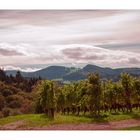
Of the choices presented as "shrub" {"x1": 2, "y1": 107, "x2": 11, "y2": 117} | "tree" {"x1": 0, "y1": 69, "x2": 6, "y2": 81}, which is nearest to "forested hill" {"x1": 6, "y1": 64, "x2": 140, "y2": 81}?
"tree" {"x1": 0, "y1": 69, "x2": 6, "y2": 81}

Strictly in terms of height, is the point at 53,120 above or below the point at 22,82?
below

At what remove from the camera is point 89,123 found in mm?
51500

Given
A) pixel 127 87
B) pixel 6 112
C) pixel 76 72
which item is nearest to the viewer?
pixel 76 72

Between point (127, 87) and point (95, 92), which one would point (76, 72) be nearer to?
point (95, 92)

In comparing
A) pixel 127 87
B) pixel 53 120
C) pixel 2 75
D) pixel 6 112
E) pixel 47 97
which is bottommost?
pixel 53 120

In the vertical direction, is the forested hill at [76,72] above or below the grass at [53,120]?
above

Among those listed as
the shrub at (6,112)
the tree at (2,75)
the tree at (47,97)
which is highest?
the tree at (2,75)

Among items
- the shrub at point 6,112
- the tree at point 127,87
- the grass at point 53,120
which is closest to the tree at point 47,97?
the grass at point 53,120

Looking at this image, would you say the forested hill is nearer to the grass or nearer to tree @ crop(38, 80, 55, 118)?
tree @ crop(38, 80, 55, 118)

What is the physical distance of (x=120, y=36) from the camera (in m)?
51.5

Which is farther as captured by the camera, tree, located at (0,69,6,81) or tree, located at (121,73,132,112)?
tree, located at (121,73,132,112)

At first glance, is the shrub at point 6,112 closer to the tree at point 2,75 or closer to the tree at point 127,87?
the tree at point 2,75

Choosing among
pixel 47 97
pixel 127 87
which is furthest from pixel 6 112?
pixel 127 87

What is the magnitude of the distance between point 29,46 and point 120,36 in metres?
1.60
